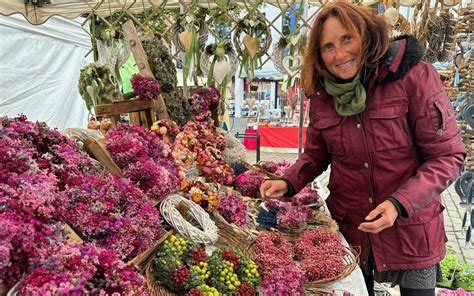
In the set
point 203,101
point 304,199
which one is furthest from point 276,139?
point 304,199

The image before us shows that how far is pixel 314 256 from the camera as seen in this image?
1.34 metres

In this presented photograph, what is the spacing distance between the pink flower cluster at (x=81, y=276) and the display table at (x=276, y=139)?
739 cm

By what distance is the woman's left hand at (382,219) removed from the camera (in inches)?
46.1

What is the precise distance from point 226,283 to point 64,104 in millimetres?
5192

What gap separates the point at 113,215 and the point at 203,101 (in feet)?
5.14

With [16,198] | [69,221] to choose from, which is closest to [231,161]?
[69,221]

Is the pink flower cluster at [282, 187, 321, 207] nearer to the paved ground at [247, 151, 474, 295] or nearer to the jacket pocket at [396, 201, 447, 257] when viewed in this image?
the jacket pocket at [396, 201, 447, 257]

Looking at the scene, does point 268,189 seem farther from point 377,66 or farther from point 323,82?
point 377,66

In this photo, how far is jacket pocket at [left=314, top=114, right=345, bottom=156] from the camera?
1.47m

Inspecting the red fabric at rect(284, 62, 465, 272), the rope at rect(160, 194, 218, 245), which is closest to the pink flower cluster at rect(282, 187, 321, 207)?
the red fabric at rect(284, 62, 465, 272)

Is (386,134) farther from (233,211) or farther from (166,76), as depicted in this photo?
(166,76)

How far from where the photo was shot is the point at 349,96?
4.55 ft

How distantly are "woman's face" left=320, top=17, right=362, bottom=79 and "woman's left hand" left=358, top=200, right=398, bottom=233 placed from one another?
519 mm

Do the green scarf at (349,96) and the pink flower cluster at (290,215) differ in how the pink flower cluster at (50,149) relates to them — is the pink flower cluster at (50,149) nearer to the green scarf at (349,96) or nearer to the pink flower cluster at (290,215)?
the pink flower cluster at (290,215)
